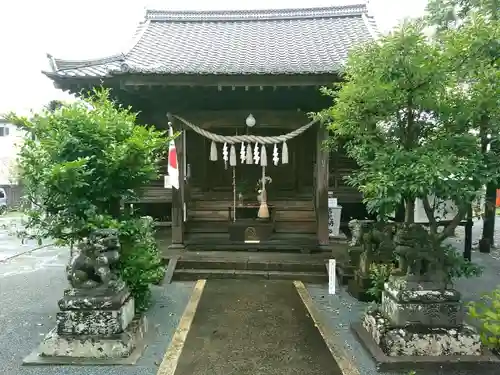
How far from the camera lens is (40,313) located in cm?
591

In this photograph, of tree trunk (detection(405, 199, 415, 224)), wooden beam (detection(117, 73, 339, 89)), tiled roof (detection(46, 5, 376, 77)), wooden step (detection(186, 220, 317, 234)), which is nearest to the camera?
tree trunk (detection(405, 199, 415, 224))

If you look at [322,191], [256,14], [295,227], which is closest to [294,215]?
[295,227]

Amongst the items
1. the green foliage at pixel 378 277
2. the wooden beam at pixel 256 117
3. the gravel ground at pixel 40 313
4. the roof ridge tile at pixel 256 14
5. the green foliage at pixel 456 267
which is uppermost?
the roof ridge tile at pixel 256 14

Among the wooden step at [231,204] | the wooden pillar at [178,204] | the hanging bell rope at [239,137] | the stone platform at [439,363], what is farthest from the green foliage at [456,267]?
the wooden step at [231,204]

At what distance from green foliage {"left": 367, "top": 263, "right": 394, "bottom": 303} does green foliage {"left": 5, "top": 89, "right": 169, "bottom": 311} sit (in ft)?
11.7

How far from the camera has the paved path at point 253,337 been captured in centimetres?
419

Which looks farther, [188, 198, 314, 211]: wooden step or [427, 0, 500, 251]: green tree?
[188, 198, 314, 211]: wooden step

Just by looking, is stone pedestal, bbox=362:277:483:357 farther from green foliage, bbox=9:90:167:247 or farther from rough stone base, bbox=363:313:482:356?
green foliage, bbox=9:90:167:247

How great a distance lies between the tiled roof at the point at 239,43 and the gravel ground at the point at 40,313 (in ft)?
14.3

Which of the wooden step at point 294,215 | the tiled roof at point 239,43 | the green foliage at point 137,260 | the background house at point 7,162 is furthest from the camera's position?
the background house at point 7,162

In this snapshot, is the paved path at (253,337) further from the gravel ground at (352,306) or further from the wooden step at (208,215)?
the wooden step at (208,215)

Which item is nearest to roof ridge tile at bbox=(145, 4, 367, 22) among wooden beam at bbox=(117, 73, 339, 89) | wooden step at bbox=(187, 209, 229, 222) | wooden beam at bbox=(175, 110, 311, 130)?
wooden beam at bbox=(175, 110, 311, 130)

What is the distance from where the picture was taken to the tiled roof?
8.06m

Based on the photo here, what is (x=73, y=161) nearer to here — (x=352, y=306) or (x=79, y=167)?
(x=79, y=167)
